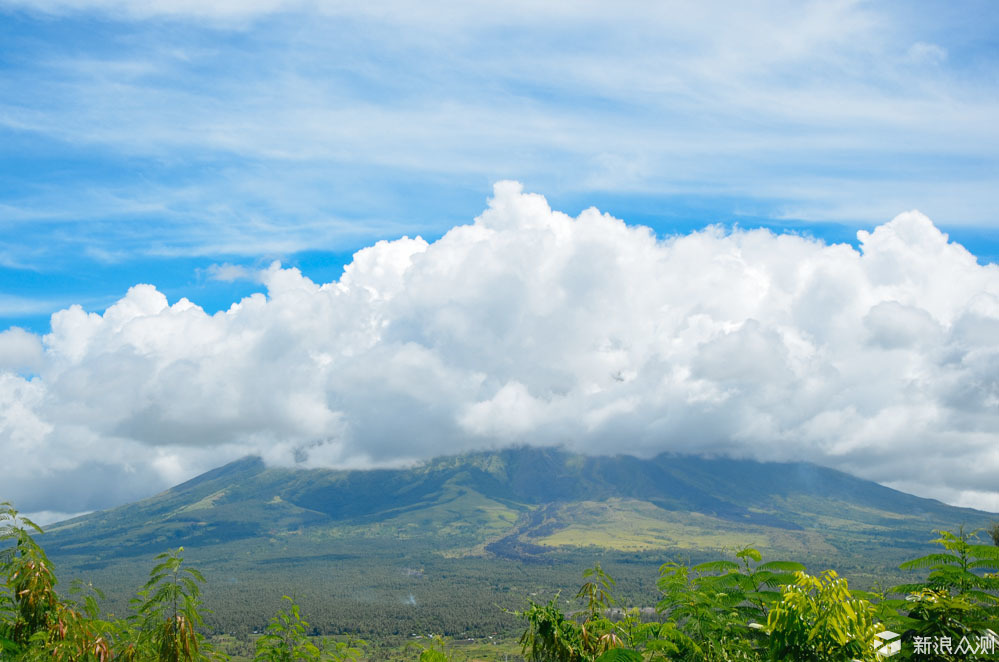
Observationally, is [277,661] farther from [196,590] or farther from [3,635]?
[3,635]

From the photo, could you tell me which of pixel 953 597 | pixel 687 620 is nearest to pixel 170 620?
pixel 687 620

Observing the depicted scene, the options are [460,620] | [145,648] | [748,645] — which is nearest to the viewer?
[748,645]

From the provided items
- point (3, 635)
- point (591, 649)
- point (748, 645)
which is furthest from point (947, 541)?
point (3, 635)

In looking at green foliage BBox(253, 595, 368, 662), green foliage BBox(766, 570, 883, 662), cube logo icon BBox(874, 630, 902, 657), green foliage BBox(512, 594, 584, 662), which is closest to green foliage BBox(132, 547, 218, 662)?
green foliage BBox(253, 595, 368, 662)

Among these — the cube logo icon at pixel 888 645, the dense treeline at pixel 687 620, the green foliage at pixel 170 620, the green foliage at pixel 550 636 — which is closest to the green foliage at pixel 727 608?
the dense treeline at pixel 687 620

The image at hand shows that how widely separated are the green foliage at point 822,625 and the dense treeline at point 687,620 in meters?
0.01

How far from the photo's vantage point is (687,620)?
9.81 meters

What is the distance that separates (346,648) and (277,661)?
1.51m

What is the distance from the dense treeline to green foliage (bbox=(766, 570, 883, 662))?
1cm

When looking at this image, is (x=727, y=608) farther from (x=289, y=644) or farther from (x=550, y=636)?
(x=289, y=644)

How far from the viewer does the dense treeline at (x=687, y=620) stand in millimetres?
6430

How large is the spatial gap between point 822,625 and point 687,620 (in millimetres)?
3930

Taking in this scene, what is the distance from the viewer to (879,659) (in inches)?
251

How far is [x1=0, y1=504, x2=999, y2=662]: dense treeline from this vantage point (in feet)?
21.1
